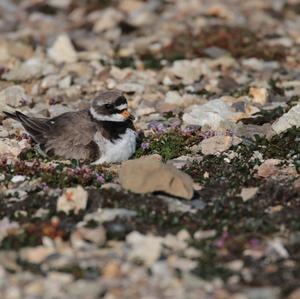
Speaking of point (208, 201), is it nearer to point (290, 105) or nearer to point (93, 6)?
point (290, 105)

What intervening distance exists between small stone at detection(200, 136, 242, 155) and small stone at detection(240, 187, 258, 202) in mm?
2186

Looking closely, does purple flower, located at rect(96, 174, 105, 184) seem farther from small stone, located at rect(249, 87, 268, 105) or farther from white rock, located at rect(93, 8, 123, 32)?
white rock, located at rect(93, 8, 123, 32)

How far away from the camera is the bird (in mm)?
13078

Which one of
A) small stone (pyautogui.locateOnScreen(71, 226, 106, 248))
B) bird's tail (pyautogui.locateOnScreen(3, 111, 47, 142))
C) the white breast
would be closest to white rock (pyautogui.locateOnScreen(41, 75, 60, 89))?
bird's tail (pyautogui.locateOnScreen(3, 111, 47, 142))

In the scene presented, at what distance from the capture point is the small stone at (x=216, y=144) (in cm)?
1346

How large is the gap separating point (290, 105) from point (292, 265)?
7334 millimetres

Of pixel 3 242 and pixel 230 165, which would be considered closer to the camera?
pixel 3 242

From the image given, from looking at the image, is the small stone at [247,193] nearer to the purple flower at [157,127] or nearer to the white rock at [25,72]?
the purple flower at [157,127]

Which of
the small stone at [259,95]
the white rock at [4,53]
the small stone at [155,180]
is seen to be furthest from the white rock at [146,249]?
the white rock at [4,53]

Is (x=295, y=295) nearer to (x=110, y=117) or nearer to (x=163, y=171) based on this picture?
(x=163, y=171)

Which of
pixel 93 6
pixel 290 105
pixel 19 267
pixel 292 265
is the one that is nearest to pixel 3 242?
pixel 19 267

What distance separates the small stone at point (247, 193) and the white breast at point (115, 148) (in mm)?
2572

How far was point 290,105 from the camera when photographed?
630 inches

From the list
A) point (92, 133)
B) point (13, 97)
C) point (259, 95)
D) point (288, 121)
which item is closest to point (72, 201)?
point (92, 133)
